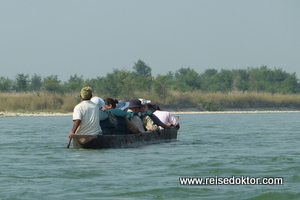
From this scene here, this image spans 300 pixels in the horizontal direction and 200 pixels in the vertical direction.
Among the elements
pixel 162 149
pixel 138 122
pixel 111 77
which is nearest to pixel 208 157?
pixel 162 149

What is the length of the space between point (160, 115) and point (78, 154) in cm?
506

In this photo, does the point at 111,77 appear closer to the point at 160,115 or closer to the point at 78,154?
the point at 160,115

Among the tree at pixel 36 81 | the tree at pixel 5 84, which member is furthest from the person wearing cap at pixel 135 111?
the tree at pixel 36 81

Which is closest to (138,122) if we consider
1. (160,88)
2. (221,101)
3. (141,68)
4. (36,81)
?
(160,88)

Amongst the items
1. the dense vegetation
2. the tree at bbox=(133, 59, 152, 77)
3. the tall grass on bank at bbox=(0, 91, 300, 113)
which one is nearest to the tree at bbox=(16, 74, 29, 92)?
the dense vegetation

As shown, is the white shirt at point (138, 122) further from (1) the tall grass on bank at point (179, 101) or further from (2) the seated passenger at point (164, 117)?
(1) the tall grass on bank at point (179, 101)

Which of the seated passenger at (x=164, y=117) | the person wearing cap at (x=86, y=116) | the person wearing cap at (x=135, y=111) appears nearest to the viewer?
the person wearing cap at (x=86, y=116)

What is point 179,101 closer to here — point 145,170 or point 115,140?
point 115,140

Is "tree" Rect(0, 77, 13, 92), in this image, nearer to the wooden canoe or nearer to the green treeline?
the green treeline

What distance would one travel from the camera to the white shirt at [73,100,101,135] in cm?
1444

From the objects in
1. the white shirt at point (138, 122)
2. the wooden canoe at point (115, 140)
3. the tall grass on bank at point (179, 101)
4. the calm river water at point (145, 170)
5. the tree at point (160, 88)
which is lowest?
the calm river water at point (145, 170)

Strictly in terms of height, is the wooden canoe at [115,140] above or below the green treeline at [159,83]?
below

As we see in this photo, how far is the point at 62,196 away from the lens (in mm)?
9016

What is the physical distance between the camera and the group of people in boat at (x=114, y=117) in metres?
14.5
